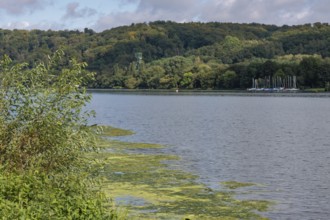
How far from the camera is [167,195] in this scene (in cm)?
2472

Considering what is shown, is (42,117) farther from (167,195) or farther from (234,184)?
(234,184)

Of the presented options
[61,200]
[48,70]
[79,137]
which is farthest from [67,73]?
[61,200]

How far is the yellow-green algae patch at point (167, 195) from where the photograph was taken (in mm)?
21672

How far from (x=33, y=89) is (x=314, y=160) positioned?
24956 mm

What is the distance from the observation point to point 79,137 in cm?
1836

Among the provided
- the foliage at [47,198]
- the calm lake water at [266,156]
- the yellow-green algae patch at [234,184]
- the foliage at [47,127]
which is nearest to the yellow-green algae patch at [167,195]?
the yellow-green algae patch at [234,184]

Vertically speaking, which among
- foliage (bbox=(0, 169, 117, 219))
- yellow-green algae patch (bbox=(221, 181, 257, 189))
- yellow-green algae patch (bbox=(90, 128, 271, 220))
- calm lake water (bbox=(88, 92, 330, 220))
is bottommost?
calm lake water (bbox=(88, 92, 330, 220))

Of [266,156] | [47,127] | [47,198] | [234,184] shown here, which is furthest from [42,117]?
[266,156]

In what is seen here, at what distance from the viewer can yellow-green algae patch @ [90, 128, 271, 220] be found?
21.7 meters

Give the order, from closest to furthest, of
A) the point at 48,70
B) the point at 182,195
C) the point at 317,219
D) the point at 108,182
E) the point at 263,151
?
the point at 48,70, the point at 317,219, the point at 182,195, the point at 108,182, the point at 263,151

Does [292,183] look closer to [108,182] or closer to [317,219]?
[317,219]

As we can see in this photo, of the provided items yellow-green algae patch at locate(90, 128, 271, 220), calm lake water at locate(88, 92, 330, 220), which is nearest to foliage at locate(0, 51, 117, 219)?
yellow-green algae patch at locate(90, 128, 271, 220)

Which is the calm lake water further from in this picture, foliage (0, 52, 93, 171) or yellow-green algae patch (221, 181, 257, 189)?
foliage (0, 52, 93, 171)

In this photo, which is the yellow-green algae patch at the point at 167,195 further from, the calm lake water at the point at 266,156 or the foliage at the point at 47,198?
the foliage at the point at 47,198
